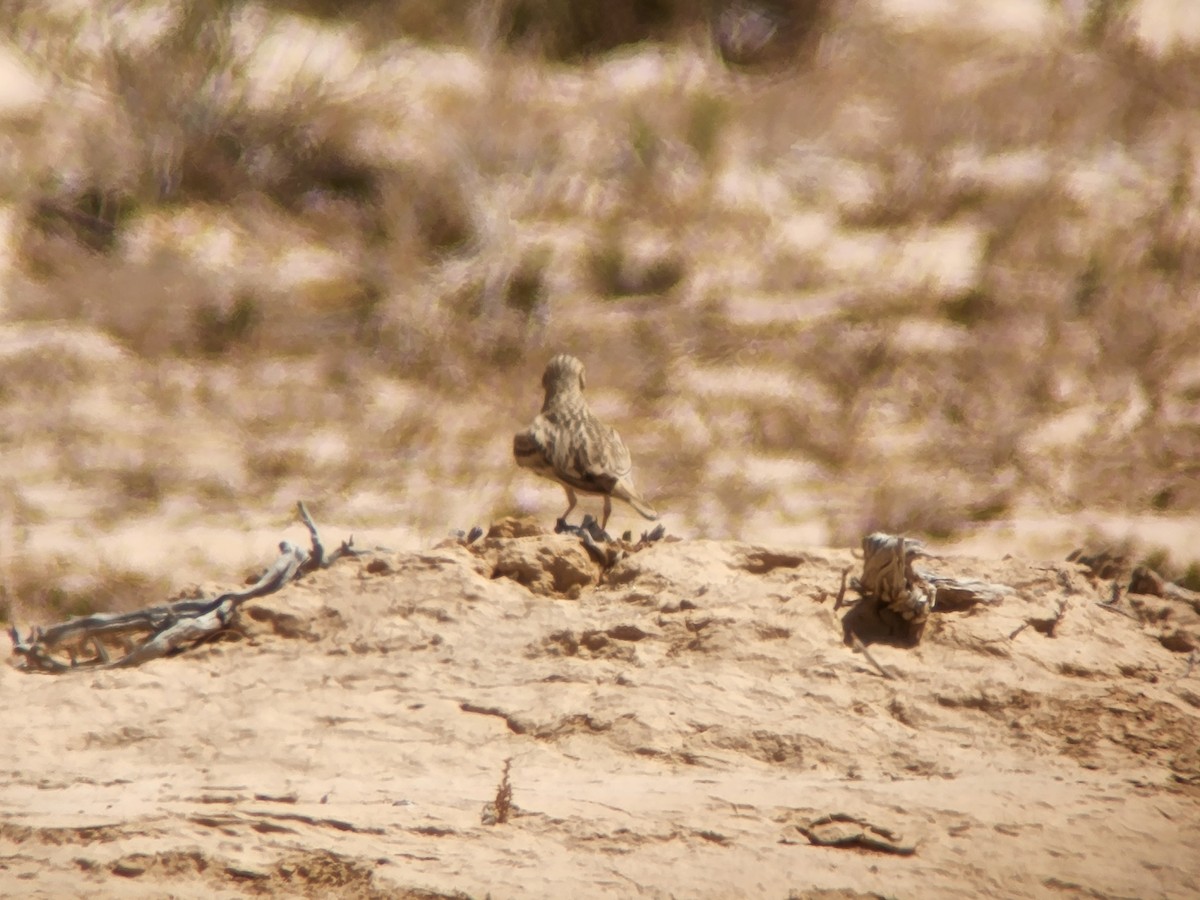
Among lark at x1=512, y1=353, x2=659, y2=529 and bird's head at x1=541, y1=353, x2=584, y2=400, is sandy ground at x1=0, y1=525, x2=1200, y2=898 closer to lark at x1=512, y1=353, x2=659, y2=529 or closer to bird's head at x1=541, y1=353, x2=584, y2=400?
lark at x1=512, y1=353, x2=659, y2=529

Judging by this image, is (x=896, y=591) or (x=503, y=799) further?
(x=896, y=591)

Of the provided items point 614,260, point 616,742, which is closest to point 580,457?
point 616,742

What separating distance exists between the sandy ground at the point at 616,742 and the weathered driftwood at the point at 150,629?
0.31 feet

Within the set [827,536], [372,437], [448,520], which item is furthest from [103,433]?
[827,536]

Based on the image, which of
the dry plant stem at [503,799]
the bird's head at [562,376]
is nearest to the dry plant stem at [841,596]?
the dry plant stem at [503,799]

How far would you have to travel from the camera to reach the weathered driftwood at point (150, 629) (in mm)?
4465

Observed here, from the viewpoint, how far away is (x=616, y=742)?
3834 mm

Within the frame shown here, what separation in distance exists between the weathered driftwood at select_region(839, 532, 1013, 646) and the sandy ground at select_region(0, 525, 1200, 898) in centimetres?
6

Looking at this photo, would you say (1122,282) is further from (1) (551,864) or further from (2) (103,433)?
(1) (551,864)

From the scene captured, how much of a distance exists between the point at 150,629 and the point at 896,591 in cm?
224

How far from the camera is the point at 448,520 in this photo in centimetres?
780

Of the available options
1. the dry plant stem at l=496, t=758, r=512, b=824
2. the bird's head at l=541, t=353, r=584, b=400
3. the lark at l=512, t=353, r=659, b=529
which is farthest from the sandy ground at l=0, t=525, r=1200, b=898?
the bird's head at l=541, t=353, r=584, b=400

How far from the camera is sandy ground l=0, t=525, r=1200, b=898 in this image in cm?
326

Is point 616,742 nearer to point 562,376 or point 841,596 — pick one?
point 841,596
